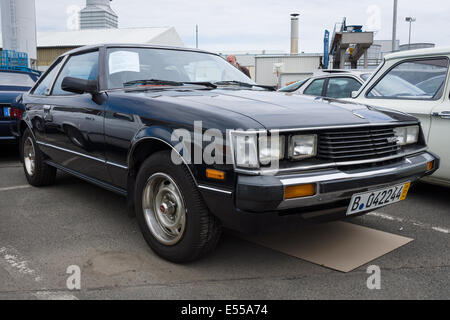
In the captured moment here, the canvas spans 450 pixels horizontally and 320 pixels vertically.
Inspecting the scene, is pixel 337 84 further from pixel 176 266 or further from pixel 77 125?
pixel 176 266

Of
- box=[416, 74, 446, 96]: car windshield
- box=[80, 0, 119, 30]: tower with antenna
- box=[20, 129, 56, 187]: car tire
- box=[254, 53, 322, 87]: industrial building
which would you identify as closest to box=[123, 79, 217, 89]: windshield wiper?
box=[20, 129, 56, 187]: car tire

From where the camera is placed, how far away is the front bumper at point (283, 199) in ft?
6.89

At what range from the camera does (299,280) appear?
8.10 feet

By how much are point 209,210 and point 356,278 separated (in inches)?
39.5

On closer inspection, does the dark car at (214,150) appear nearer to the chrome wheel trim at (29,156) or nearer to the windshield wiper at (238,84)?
the windshield wiper at (238,84)

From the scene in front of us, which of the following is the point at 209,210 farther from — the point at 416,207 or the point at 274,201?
the point at 416,207

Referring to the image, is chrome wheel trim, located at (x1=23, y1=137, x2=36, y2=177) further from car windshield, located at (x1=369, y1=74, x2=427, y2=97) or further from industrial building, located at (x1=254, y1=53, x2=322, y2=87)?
industrial building, located at (x1=254, y1=53, x2=322, y2=87)

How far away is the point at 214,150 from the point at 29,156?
3.48 m

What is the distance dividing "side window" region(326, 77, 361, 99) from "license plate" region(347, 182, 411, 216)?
4229mm

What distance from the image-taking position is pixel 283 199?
6.96 ft

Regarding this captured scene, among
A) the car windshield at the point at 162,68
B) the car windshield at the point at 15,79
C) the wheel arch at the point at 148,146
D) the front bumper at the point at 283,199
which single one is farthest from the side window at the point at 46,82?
the front bumper at the point at 283,199
